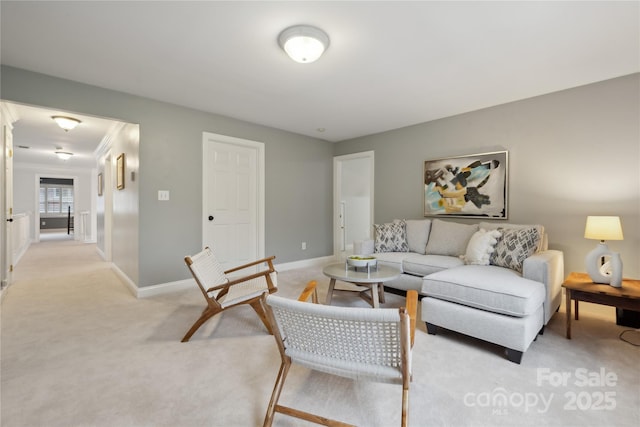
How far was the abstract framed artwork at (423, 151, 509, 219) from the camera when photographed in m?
3.43

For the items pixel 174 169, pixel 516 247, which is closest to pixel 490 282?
pixel 516 247

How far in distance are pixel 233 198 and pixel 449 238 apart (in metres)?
2.94

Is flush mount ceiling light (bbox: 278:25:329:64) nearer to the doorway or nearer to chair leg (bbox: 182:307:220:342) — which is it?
chair leg (bbox: 182:307:220:342)

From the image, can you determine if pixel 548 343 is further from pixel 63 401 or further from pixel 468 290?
pixel 63 401

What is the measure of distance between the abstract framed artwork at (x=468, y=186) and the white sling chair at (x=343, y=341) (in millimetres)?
2815

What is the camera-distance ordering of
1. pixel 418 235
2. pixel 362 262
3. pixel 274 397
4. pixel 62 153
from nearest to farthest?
pixel 274 397
pixel 362 262
pixel 418 235
pixel 62 153

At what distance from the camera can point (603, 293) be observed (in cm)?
207

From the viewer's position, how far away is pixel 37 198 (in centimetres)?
830

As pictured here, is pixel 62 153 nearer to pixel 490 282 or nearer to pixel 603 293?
pixel 490 282

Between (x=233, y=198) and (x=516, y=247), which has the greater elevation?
(x=233, y=198)

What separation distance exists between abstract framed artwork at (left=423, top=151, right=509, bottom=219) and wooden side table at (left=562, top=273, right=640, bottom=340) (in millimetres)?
1288

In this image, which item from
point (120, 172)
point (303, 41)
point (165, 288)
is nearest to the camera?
point (303, 41)

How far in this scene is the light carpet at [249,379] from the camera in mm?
1407

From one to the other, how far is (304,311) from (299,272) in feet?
11.2
